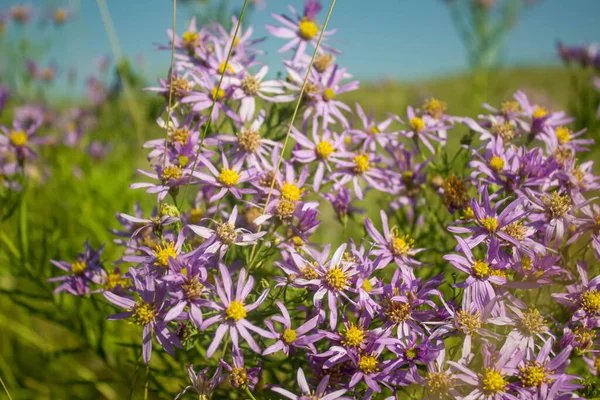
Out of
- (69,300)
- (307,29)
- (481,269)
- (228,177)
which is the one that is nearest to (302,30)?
(307,29)

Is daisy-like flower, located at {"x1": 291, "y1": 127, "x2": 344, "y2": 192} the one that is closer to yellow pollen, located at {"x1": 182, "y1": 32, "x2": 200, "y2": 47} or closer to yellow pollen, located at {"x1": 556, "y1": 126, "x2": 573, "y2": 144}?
yellow pollen, located at {"x1": 182, "y1": 32, "x2": 200, "y2": 47}

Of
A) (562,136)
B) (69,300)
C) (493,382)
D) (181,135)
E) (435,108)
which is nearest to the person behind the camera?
(493,382)

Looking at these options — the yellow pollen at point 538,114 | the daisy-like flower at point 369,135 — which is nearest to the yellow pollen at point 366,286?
the daisy-like flower at point 369,135

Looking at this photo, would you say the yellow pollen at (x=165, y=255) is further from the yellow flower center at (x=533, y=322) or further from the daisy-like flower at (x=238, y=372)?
the yellow flower center at (x=533, y=322)

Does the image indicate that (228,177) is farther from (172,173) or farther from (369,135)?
(369,135)

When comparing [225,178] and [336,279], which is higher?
[225,178]

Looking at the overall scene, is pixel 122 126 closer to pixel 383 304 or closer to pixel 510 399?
pixel 383 304

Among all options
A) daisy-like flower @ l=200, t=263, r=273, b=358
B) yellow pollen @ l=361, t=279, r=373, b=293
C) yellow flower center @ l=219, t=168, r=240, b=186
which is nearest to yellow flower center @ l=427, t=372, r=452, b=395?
yellow pollen @ l=361, t=279, r=373, b=293

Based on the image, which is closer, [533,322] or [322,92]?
[533,322]
